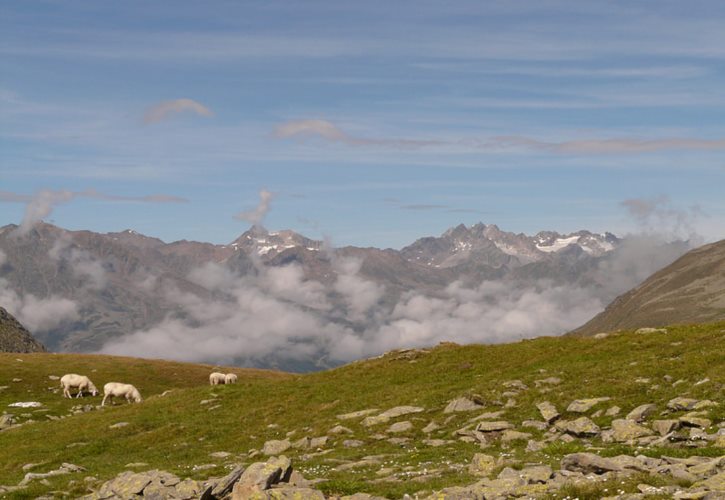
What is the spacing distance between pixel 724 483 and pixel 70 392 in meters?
76.1

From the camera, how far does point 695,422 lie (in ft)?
95.1

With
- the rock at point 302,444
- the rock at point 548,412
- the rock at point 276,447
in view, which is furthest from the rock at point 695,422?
the rock at point 276,447

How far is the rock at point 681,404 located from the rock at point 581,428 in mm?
3825

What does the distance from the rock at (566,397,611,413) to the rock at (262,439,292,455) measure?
1584 centimetres

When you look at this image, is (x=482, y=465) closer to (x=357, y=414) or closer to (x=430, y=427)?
(x=430, y=427)

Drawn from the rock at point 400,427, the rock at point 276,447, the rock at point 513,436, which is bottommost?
the rock at point 276,447

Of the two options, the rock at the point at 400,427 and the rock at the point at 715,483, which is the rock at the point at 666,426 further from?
the rock at the point at 400,427

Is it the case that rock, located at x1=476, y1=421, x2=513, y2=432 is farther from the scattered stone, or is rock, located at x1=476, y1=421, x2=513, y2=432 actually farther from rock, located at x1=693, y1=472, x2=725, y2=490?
the scattered stone

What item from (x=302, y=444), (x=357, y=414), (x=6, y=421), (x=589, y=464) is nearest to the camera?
(x=589, y=464)

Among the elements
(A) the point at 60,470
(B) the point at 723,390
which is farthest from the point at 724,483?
(A) the point at 60,470

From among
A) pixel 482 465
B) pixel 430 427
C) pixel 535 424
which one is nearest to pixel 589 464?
pixel 482 465

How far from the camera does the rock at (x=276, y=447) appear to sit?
37750mm

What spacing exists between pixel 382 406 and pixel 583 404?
46.1 ft

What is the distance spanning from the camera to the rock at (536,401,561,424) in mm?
35094
